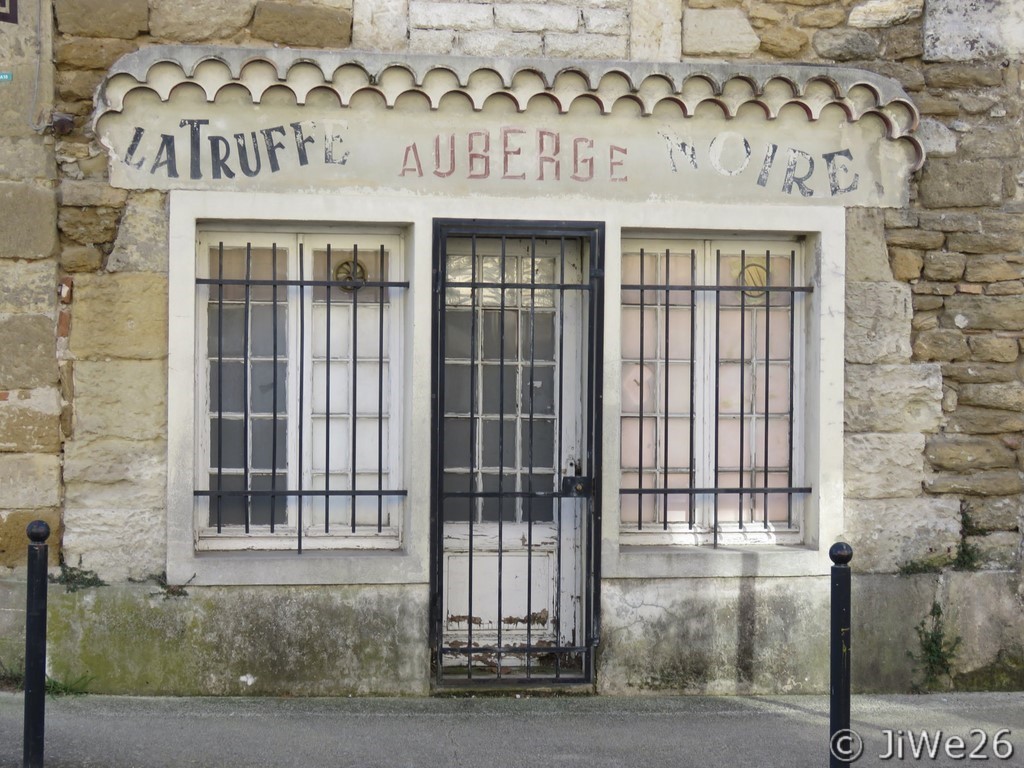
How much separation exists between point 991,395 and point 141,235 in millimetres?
4167

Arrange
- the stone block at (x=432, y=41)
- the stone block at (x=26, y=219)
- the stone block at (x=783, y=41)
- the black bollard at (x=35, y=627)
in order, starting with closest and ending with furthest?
the black bollard at (x=35, y=627)
the stone block at (x=26, y=219)
the stone block at (x=432, y=41)
the stone block at (x=783, y=41)

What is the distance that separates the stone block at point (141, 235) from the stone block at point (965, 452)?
3839mm

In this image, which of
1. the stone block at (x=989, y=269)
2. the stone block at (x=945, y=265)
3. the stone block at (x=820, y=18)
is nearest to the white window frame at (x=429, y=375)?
the stone block at (x=945, y=265)

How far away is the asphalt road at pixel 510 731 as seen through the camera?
193 inches

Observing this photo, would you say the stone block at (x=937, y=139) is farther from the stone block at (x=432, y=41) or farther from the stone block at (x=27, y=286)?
the stone block at (x=27, y=286)

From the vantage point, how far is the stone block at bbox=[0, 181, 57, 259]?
18.0ft

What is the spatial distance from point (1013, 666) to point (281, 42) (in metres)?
4.68

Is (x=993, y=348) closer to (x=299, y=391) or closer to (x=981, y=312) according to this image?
(x=981, y=312)

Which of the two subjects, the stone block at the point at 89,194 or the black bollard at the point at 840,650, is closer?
the black bollard at the point at 840,650

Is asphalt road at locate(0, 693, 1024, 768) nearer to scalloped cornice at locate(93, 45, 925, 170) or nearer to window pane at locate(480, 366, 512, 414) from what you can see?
window pane at locate(480, 366, 512, 414)

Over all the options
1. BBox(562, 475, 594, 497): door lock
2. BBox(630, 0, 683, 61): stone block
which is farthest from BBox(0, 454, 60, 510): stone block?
BBox(630, 0, 683, 61): stone block

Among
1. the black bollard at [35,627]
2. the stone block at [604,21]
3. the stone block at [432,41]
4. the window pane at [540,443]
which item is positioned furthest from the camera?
the window pane at [540,443]

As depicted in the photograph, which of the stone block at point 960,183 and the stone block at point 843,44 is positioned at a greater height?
the stone block at point 843,44

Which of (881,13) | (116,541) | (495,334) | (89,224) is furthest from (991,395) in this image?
(89,224)
